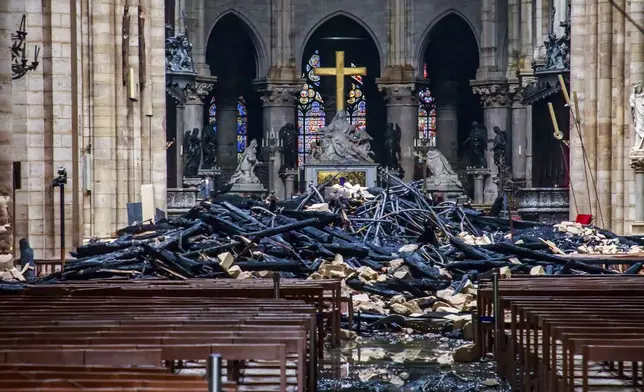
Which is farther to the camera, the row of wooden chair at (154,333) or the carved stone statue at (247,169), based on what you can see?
the carved stone statue at (247,169)

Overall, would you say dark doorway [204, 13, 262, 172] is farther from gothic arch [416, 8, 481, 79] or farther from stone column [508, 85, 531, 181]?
stone column [508, 85, 531, 181]

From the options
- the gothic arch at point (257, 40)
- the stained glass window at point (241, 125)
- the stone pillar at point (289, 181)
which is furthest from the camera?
the stained glass window at point (241, 125)

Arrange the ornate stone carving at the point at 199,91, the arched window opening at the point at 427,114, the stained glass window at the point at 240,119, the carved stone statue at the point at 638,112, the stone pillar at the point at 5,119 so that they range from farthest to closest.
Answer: the arched window opening at the point at 427,114
the stained glass window at the point at 240,119
the ornate stone carving at the point at 199,91
the carved stone statue at the point at 638,112
the stone pillar at the point at 5,119

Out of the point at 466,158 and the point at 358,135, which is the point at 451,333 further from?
the point at 466,158

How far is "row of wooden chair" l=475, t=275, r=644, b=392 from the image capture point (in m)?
9.05

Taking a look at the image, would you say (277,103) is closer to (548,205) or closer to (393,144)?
(393,144)

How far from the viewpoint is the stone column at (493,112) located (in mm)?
53625

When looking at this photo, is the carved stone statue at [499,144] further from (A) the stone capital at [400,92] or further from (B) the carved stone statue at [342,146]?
(B) the carved stone statue at [342,146]

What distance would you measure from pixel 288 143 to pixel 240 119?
14.3 feet

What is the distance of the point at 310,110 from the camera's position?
196 feet

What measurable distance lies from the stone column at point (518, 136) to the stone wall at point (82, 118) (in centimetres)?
1801

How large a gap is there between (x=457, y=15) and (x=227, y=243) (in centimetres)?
3464

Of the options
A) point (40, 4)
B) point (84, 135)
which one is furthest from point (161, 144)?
point (40, 4)

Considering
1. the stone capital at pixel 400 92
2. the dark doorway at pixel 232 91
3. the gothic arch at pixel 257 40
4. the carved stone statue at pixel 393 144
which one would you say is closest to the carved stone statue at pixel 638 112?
the carved stone statue at pixel 393 144
